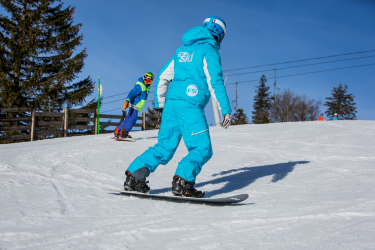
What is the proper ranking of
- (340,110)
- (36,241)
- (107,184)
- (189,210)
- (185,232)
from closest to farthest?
(36,241), (185,232), (189,210), (107,184), (340,110)

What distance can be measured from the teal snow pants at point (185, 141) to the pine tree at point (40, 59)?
19079 millimetres

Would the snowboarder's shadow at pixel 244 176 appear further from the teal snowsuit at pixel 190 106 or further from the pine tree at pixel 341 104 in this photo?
the pine tree at pixel 341 104

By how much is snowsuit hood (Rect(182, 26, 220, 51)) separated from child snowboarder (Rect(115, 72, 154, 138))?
524 centimetres

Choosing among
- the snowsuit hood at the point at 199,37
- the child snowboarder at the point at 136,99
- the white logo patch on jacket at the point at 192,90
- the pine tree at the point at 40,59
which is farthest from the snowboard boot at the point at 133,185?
the pine tree at the point at 40,59

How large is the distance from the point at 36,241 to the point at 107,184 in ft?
6.74

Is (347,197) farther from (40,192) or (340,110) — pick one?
(340,110)

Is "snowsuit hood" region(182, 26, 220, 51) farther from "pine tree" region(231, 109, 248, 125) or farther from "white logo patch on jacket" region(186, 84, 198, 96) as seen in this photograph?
"pine tree" region(231, 109, 248, 125)

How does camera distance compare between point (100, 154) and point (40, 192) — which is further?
point (100, 154)

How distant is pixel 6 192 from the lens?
3.02 m

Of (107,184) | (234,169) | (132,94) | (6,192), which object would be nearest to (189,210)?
(107,184)

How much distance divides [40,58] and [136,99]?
54.7ft

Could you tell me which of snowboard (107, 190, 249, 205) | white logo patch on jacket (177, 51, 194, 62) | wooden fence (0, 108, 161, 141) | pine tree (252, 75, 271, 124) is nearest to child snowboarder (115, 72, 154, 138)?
white logo patch on jacket (177, 51, 194, 62)

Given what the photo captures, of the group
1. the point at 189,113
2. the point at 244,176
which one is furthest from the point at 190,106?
the point at 244,176

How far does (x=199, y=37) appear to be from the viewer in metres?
3.12
